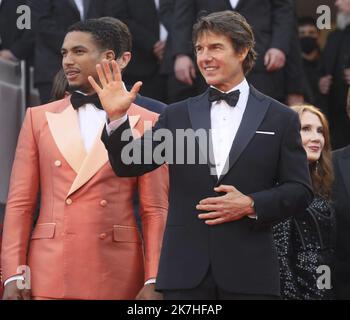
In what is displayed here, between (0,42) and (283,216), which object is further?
(0,42)

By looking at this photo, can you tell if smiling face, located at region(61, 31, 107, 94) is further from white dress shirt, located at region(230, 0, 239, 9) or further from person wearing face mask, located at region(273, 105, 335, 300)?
white dress shirt, located at region(230, 0, 239, 9)

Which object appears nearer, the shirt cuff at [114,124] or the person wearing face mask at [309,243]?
the shirt cuff at [114,124]

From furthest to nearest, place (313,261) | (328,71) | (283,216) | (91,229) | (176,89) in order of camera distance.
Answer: (328,71) → (176,89) → (313,261) → (91,229) → (283,216)

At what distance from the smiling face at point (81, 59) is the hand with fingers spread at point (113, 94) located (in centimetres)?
54

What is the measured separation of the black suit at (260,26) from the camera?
5477mm

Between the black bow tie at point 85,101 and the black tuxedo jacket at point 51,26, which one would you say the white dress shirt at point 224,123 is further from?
the black tuxedo jacket at point 51,26

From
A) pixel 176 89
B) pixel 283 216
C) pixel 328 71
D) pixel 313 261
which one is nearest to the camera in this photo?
pixel 283 216

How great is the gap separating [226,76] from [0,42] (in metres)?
2.56

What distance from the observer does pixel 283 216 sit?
3682 millimetres

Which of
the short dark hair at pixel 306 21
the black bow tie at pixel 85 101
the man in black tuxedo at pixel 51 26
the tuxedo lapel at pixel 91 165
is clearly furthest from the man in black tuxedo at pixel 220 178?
the short dark hair at pixel 306 21

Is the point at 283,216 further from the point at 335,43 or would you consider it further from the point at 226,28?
the point at 335,43

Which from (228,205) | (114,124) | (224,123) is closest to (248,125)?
(224,123)
